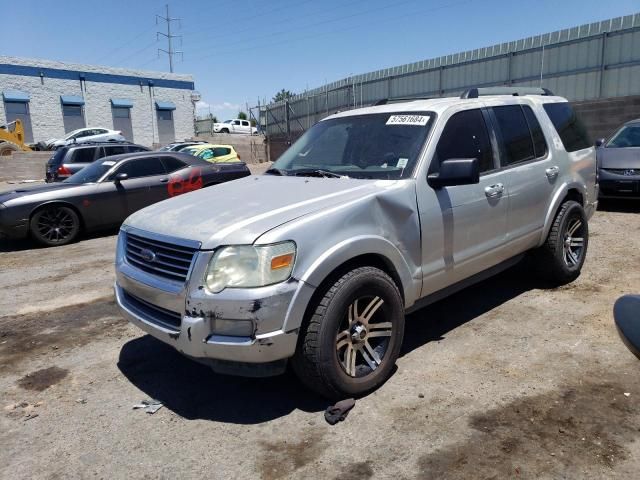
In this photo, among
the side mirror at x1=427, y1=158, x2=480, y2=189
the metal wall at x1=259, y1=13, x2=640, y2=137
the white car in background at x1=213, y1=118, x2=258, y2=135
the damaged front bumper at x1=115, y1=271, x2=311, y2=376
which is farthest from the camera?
the white car in background at x1=213, y1=118, x2=258, y2=135

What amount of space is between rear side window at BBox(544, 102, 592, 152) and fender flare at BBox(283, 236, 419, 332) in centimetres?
275

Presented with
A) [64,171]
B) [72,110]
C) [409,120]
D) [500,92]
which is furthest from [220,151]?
[72,110]

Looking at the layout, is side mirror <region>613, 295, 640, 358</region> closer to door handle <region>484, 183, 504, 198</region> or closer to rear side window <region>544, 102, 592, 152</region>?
door handle <region>484, 183, 504, 198</region>

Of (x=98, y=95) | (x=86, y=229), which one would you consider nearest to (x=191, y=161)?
(x=86, y=229)

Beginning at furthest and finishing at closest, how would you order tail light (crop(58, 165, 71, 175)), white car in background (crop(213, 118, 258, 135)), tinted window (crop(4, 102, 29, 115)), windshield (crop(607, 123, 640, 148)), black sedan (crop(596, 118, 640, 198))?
white car in background (crop(213, 118, 258, 135)), tinted window (crop(4, 102, 29, 115)), tail light (crop(58, 165, 71, 175)), windshield (crop(607, 123, 640, 148)), black sedan (crop(596, 118, 640, 198))

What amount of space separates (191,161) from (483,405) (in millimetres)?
8400

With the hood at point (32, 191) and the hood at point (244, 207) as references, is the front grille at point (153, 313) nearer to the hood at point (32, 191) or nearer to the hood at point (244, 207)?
the hood at point (244, 207)

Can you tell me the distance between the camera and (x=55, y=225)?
863 cm

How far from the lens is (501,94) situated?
4.95m

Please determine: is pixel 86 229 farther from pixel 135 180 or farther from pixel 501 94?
pixel 501 94

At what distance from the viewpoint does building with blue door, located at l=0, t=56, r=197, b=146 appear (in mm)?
35469

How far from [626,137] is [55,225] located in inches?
412

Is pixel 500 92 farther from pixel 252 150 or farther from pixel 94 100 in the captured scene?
pixel 94 100

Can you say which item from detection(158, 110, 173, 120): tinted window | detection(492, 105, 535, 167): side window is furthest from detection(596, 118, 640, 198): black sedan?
detection(158, 110, 173, 120): tinted window
